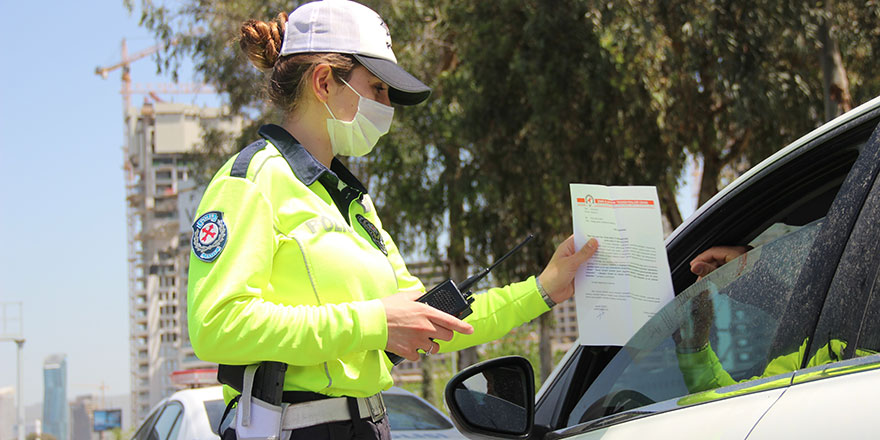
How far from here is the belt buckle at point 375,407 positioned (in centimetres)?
189

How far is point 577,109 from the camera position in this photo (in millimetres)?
11461

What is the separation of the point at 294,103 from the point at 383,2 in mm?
11538

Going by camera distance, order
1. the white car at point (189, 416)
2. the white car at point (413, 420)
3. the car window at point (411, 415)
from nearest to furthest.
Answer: the white car at point (189, 416)
the white car at point (413, 420)
the car window at point (411, 415)

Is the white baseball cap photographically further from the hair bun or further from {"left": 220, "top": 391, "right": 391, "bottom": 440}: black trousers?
{"left": 220, "top": 391, "right": 391, "bottom": 440}: black trousers

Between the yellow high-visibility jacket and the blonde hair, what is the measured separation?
10 centimetres

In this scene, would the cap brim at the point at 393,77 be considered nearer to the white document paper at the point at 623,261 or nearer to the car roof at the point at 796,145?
the white document paper at the point at 623,261

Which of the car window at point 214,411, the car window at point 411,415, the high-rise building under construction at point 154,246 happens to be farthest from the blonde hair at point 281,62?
the high-rise building under construction at point 154,246

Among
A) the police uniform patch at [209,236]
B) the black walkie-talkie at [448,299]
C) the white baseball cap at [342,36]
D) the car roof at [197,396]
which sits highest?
the white baseball cap at [342,36]

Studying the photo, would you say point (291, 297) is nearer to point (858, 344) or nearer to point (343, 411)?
point (343, 411)

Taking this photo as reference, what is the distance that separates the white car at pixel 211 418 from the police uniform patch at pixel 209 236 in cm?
360

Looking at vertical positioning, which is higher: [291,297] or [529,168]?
[529,168]

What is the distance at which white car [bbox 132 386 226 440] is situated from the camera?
5.18 metres

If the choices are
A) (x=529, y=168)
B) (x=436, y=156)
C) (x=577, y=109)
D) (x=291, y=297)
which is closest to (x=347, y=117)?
(x=291, y=297)

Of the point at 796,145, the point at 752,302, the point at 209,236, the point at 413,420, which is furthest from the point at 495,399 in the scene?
the point at 413,420
